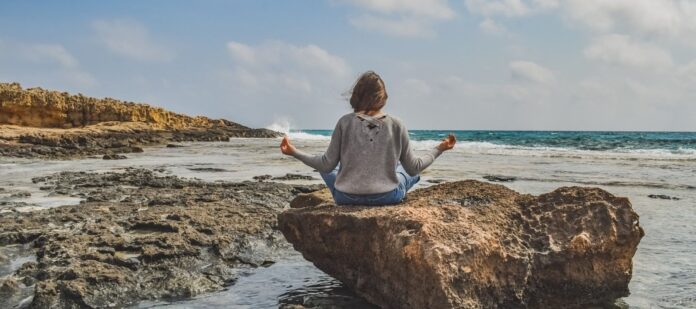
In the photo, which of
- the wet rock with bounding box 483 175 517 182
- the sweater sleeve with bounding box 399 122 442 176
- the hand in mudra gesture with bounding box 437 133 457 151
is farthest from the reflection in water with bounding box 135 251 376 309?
the wet rock with bounding box 483 175 517 182

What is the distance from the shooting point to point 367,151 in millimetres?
4422

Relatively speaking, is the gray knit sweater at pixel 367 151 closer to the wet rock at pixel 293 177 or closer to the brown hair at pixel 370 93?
the brown hair at pixel 370 93

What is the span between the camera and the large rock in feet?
11.8

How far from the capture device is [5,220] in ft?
20.4

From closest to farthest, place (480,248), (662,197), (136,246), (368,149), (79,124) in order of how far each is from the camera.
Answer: (480,248) → (368,149) → (136,246) → (662,197) → (79,124)

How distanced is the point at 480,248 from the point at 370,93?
1.42 metres

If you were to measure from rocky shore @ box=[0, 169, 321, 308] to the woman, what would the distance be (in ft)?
4.03

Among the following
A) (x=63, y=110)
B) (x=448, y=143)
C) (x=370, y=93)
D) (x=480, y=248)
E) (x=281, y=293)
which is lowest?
(x=281, y=293)

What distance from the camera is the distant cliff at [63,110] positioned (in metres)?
33.4

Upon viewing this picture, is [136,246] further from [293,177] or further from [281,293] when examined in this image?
[293,177]

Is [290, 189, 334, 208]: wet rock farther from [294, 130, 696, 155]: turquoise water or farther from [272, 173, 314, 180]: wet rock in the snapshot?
[294, 130, 696, 155]: turquoise water

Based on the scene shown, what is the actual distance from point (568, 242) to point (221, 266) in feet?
8.91

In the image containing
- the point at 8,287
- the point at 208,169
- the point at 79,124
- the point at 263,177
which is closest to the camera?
the point at 8,287

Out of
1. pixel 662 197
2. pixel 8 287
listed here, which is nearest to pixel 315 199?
pixel 8 287
